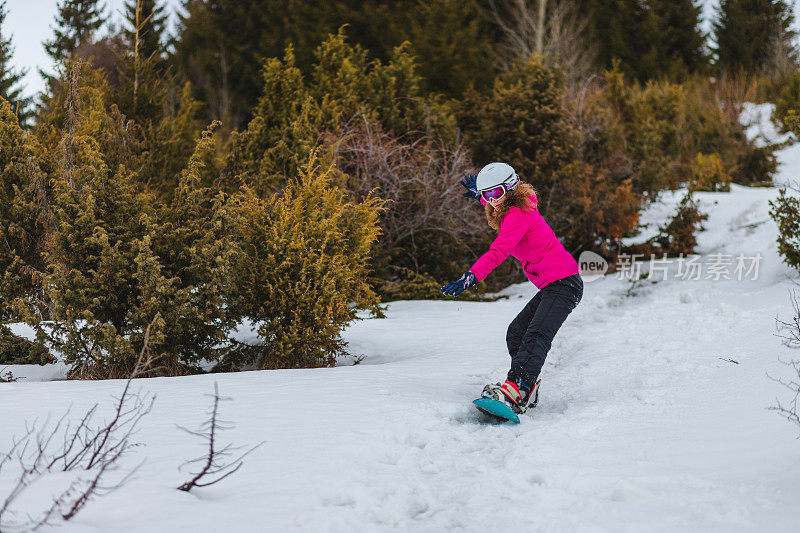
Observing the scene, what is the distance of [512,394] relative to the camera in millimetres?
4094

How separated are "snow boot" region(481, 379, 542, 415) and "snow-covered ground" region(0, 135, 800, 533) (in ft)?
0.40

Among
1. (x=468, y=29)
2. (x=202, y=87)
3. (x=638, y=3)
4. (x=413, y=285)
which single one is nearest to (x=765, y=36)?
(x=638, y=3)

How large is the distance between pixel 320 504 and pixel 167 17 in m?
29.9

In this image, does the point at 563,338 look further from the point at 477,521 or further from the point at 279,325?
the point at 477,521

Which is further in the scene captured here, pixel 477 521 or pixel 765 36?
pixel 765 36

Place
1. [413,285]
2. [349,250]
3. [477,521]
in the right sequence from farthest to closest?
[413,285]
[349,250]
[477,521]

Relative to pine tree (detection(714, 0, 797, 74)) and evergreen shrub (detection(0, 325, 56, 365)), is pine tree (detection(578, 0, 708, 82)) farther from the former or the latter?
evergreen shrub (detection(0, 325, 56, 365))

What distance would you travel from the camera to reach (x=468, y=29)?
22.4 metres

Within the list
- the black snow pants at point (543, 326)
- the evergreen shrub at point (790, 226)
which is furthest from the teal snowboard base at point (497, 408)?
the evergreen shrub at point (790, 226)

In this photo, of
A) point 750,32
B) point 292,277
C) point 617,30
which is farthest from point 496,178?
point 750,32

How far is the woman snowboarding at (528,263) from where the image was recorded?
13.7 ft

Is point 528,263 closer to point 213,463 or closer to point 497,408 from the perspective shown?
point 497,408

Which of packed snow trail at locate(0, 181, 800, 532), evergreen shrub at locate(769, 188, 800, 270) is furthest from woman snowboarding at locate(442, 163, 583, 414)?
evergreen shrub at locate(769, 188, 800, 270)

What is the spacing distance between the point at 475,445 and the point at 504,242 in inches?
52.8
